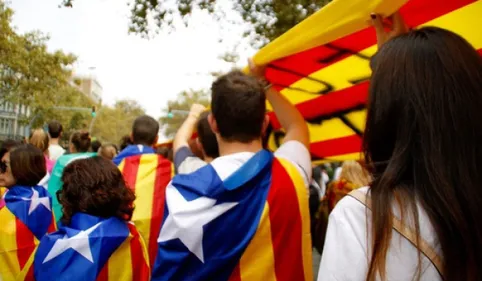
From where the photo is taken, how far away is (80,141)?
18.3ft

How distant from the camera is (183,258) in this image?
7.10ft

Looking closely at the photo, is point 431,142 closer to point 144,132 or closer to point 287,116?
point 287,116

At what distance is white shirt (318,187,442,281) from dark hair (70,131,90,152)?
15.2 ft

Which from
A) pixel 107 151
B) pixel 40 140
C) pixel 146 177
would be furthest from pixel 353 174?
pixel 107 151

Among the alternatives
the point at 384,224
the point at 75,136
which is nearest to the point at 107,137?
the point at 75,136

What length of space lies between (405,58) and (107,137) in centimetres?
7886

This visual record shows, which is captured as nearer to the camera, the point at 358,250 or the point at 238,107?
the point at 358,250

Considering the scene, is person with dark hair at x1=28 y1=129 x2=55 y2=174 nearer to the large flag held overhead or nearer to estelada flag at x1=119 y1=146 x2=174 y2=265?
estelada flag at x1=119 y1=146 x2=174 y2=265

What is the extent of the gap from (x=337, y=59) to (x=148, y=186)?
1.65 metres

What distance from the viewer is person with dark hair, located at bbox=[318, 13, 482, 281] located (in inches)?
48.5

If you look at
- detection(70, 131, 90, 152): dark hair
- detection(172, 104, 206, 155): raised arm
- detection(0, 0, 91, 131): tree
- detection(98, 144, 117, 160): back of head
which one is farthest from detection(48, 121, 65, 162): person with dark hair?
detection(0, 0, 91, 131): tree

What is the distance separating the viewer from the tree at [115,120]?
3041 inches

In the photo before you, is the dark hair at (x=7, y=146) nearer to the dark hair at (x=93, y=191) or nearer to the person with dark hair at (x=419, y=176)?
the dark hair at (x=93, y=191)

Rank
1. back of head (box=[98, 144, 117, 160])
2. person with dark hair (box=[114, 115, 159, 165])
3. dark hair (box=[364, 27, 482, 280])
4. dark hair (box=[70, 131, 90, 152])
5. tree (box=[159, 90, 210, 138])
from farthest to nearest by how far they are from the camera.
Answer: tree (box=[159, 90, 210, 138]) → back of head (box=[98, 144, 117, 160]) → dark hair (box=[70, 131, 90, 152]) → person with dark hair (box=[114, 115, 159, 165]) → dark hair (box=[364, 27, 482, 280])
